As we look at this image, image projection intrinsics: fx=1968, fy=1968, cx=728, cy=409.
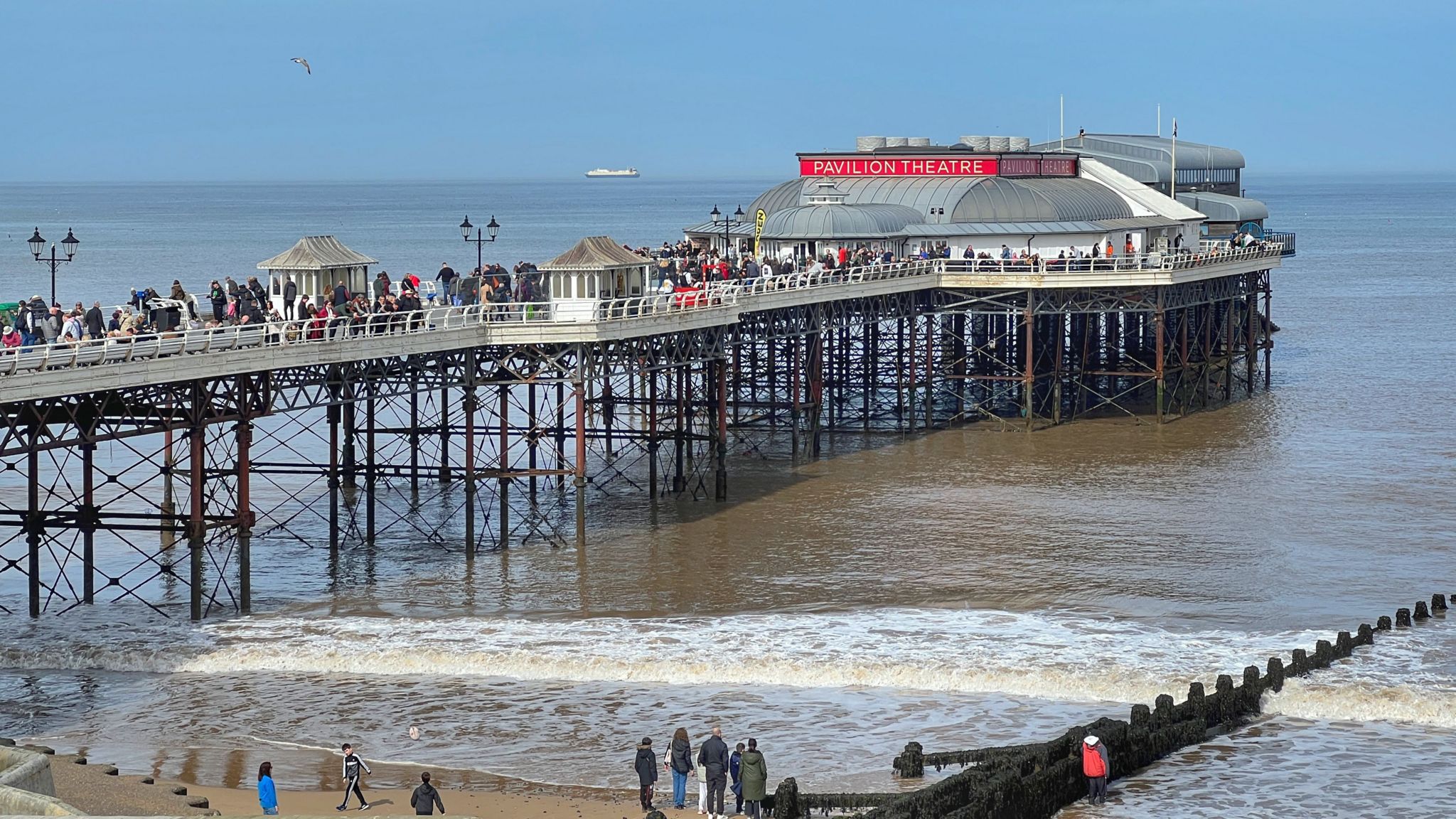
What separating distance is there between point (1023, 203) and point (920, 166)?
5.22 metres

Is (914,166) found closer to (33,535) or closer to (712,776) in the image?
(33,535)

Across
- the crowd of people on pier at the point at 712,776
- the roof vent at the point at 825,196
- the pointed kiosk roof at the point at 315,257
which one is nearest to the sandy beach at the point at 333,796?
the crowd of people on pier at the point at 712,776

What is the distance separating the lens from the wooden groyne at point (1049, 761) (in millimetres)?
23859

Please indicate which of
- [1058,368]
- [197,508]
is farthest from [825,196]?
[197,508]

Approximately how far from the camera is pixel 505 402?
149ft

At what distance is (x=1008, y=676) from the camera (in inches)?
1266

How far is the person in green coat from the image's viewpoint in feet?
78.7

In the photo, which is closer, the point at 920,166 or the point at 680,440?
the point at 680,440

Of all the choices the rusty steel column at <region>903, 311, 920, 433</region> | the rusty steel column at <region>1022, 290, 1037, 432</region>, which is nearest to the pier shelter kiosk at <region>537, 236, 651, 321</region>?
the rusty steel column at <region>903, 311, 920, 433</region>

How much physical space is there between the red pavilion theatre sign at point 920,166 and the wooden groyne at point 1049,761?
39.5 metres

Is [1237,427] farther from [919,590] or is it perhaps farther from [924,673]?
[924,673]

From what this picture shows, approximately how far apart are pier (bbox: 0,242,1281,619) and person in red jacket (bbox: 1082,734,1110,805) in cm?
1553

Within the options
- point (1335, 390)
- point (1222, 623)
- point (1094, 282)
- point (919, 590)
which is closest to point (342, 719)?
point (919, 590)

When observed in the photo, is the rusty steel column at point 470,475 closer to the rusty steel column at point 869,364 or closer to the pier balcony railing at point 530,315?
the pier balcony railing at point 530,315
